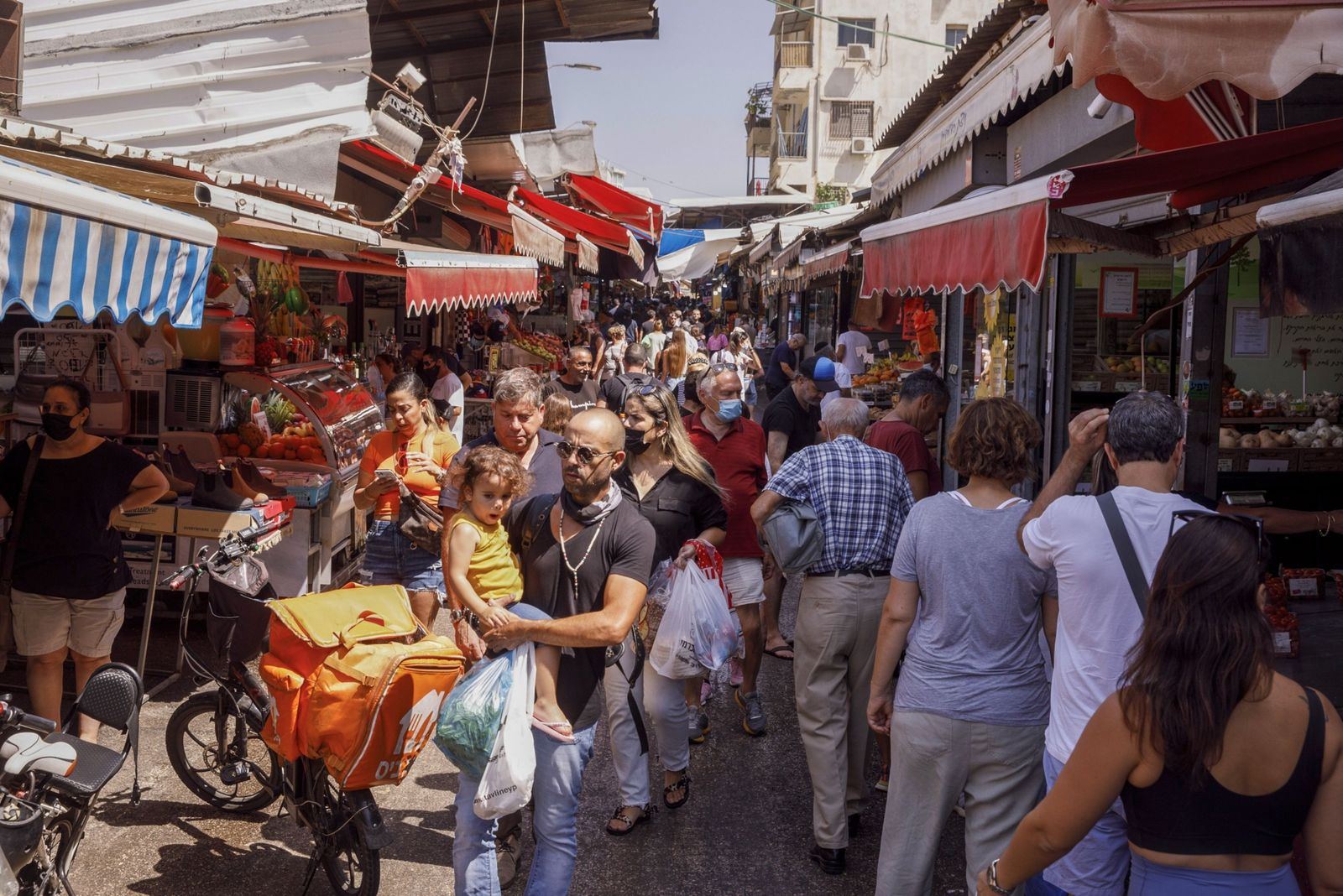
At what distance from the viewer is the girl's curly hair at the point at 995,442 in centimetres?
345

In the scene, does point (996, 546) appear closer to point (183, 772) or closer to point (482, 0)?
point (183, 772)

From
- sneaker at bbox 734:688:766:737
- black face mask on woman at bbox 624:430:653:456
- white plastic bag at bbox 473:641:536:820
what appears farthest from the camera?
sneaker at bbox 734:688:766:737

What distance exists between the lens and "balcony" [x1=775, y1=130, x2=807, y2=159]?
42.6 m

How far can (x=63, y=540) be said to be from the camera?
477 centimetres

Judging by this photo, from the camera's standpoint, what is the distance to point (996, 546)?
3.38 meters

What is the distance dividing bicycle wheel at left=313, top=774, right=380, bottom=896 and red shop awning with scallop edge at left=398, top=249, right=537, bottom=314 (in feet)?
13.0

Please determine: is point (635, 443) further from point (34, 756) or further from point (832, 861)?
point (34, 756)

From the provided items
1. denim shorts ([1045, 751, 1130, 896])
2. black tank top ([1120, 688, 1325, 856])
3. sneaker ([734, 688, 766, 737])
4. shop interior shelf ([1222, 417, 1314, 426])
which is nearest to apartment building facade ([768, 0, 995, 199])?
shop interior shelf ([1222, 417, 1314, 426])

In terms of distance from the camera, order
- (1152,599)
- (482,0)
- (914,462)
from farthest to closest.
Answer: (482,0) < (914,462) < (1152,599)

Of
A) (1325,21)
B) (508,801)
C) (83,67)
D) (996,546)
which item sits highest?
(83,67)

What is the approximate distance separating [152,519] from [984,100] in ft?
18.0

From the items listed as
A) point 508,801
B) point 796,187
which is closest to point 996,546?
point 508,801

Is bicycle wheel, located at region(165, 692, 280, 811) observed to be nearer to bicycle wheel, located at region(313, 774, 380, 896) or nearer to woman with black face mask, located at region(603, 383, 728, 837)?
bicycle wheel, located at region(313, 774, 380, 896)

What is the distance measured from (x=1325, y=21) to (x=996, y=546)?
1.77m
